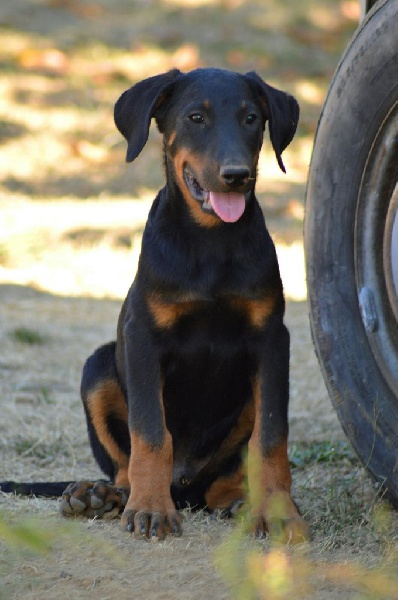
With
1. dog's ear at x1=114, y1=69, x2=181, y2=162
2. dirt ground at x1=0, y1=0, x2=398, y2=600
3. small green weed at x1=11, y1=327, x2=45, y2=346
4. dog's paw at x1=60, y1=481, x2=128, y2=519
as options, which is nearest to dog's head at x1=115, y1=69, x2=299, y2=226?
dog's ear at x1=114, y1=69, x2=181, y2=162

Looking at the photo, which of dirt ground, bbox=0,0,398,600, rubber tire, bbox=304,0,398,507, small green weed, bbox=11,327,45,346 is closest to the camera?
dirt ground, bbox=0,0,398,600

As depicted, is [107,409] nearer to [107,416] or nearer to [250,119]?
[107,416]

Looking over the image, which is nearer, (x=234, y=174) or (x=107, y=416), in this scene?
(x=234, y=174)

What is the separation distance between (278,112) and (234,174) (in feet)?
1.40

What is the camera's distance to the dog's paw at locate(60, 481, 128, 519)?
349cm

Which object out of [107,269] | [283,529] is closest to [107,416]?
[283,529]

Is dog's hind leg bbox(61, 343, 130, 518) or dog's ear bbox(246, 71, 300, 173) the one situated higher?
dog's ear bbox(246, 71, 300, 173)

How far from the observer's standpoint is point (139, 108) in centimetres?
362

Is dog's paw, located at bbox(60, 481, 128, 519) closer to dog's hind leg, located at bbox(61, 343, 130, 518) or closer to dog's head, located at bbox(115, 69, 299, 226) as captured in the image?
dog's hind leg, located at bbox(61, 343, 130, 518)

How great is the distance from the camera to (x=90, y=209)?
9484mm

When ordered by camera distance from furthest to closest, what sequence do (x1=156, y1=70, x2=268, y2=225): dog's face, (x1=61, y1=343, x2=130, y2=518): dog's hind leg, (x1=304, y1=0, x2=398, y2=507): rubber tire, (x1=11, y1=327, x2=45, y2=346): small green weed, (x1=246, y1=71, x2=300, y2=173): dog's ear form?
(x1=11, y1=327, x2=45, y2=346): small green weed
(x1=61, y1=343, x2=130, y2=518): dog's hind leg
(x1=246, y1=71, x2=300, y2=173): dog's ear
(x1=156, y1=70, x2=268, y2=225): dog's face
(x1=304, y1=0, x2=398, y2=507): rubber tire

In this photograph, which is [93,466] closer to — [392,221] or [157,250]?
[157,250]

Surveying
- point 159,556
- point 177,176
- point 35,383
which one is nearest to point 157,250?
point 177,176

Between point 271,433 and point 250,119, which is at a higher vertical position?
point 250,119
